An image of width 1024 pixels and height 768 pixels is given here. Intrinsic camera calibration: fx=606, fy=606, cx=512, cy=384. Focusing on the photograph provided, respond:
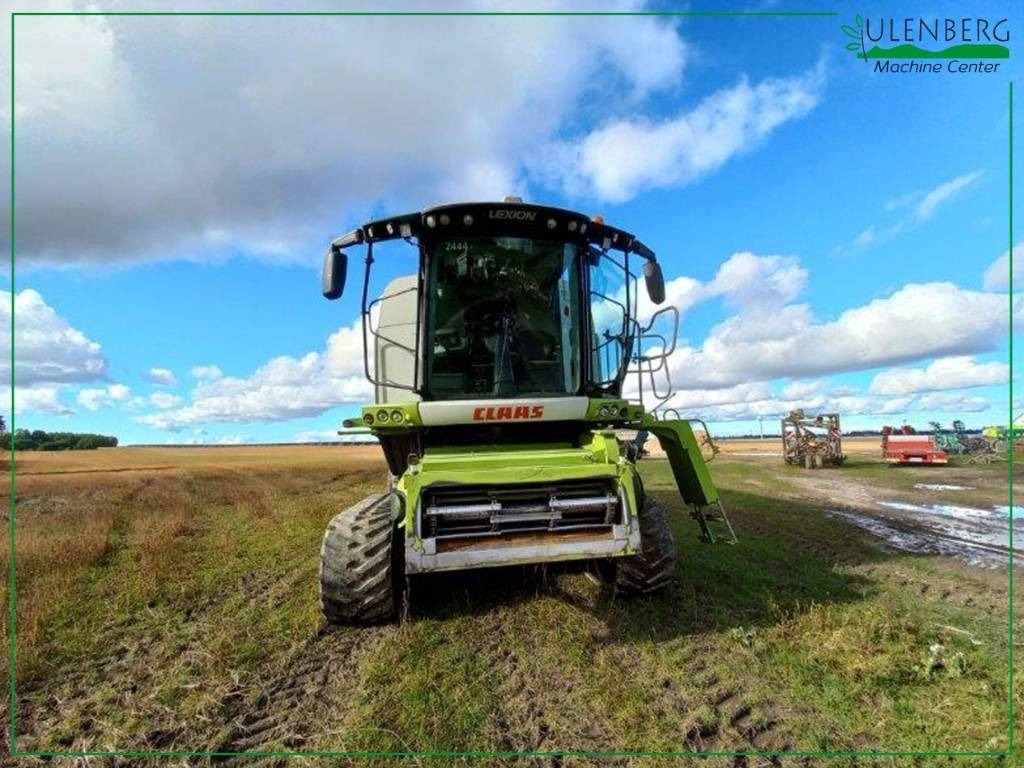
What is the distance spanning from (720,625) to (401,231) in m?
4.58

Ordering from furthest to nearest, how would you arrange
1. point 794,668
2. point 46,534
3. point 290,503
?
point 290,503
point 46,534
point 794,668

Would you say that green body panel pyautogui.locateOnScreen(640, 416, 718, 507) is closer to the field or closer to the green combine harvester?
the green combine harvester

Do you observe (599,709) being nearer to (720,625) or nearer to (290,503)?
(720,625)

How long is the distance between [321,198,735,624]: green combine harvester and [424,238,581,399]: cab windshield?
1 cm

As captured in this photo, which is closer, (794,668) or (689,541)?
(794,668)

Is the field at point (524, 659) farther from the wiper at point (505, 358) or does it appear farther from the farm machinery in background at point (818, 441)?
the farm machinery in background at point (818, 441)

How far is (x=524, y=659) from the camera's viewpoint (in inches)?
177

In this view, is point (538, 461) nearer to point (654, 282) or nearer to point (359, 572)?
point (359, 572)

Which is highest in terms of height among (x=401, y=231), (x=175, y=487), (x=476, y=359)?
(x=401, y=231)

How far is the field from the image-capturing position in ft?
11.5

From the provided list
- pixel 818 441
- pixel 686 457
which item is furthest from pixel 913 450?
pixel 686 457

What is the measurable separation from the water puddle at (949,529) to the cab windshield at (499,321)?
6441 mm

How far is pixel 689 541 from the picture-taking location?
8773mm

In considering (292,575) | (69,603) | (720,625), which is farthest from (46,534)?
(720,625)
